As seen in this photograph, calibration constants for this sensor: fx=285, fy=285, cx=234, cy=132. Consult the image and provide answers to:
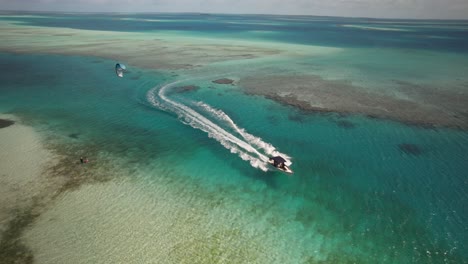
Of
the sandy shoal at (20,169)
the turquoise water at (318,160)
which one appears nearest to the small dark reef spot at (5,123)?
the sandy shoal at (20,169)

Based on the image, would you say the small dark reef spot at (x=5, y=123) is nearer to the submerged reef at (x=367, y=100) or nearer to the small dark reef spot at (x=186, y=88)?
the small dark reef spot at (x=186, y=88)

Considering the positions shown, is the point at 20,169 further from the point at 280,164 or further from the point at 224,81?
the point at 224,81

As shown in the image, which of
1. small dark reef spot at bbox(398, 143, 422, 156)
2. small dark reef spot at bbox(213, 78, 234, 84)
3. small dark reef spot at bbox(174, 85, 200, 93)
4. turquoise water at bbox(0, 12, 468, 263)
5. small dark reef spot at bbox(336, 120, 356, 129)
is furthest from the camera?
small dark reef spot at bbox(213, 78, 234, 84)

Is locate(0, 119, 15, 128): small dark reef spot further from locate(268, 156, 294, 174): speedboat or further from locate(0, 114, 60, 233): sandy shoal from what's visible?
locate(268, 156, 294, 174): speedboat

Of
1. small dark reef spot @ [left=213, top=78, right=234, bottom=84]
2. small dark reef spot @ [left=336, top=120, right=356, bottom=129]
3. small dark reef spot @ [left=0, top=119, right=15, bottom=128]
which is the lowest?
small dark reef spot @ [left=0, top=119, right=15, bottom=128]

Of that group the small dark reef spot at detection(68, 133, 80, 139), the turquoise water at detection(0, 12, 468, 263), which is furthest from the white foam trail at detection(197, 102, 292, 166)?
the small dark reef spot at detection(68, 133, 80, 139)

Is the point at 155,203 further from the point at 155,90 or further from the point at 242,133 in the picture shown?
the point at 155,90
